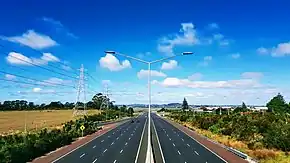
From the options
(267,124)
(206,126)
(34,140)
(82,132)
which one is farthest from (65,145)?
(206,126)

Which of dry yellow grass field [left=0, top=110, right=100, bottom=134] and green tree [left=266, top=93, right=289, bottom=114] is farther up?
green tree [left=266, top=93, right=289, bottom=114]

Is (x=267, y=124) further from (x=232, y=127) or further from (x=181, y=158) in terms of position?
(x=181, y=158)

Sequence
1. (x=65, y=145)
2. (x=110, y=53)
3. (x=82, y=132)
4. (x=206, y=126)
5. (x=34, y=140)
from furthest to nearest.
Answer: (x=206, y=126) → (x=82, y=132) → (x=65, y=145) → (x=34, y=140) → (x=110, y=53)

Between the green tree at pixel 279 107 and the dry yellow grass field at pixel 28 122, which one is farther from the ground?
the green tree at pixel 279 107

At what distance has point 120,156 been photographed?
36188mm

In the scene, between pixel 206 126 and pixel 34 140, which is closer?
pixel 34 140

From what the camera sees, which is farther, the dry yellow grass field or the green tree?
the green tree

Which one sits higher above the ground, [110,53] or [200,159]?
[110,53]

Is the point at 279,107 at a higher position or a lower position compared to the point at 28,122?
higher

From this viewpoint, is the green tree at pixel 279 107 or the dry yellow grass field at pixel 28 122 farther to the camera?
the green tree at pixel 279 107

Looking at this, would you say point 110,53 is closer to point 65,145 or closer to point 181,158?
point 181,158

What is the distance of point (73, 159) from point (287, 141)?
26.5 meters

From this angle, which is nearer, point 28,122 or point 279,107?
point 28,122

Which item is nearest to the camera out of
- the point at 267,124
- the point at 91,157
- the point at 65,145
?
the point at 91,157
